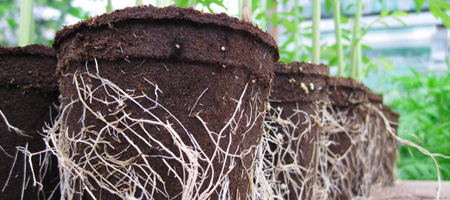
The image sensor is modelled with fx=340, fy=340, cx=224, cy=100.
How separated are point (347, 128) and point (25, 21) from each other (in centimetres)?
95

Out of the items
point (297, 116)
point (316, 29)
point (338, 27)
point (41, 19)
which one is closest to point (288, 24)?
point (338, 27)

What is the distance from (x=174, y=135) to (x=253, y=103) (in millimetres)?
168

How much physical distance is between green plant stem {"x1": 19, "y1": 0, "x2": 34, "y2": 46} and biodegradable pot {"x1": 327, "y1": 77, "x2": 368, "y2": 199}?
2.67ft

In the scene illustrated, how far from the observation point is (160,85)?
53cm

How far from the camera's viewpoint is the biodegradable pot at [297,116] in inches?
32.0

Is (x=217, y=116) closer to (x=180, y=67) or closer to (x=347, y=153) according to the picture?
(x=180, y=67)

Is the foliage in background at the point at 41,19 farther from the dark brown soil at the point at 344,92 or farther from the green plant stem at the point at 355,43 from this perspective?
the dark brown soil at the point at 344,92

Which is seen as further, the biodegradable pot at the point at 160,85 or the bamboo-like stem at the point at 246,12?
the bamboo-like stem at the point at 246,12

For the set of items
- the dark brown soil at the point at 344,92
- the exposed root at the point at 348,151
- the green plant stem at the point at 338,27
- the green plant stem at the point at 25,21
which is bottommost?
the exposed root at the point at 348,151

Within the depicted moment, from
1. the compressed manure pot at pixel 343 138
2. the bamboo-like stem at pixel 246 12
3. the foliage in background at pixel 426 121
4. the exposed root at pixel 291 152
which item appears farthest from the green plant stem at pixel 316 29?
the foliage in background at pixel 426 121

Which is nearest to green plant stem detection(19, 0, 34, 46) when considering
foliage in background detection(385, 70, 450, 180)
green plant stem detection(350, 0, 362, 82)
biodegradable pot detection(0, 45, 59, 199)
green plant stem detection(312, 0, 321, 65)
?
biodegradable pot detection(0, 45, 59, 199)

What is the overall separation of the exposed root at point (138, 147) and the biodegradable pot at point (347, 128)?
0.58 metres

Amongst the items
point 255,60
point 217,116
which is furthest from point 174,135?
point 255,60

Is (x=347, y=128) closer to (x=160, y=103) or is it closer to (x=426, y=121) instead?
(x=160, y=103)
